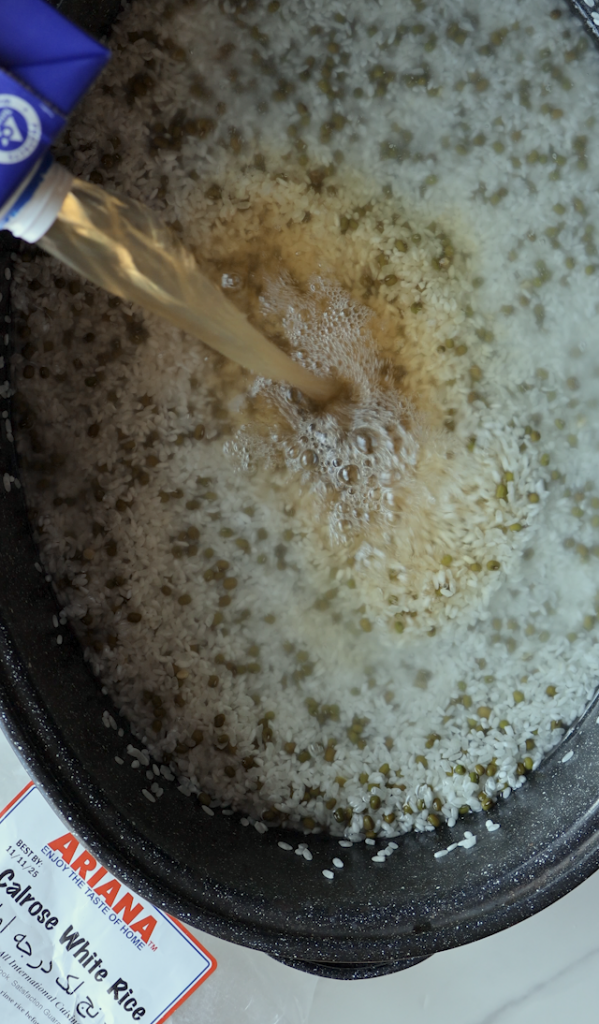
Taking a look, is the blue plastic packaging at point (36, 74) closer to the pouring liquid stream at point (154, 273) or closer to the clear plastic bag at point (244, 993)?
the pouring liquid stream at point (154, 273)

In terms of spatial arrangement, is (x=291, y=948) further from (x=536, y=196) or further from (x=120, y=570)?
(x=536, y=196)

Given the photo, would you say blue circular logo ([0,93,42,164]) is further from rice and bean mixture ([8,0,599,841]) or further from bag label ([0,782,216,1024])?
bag label ([0,782,216,1024])

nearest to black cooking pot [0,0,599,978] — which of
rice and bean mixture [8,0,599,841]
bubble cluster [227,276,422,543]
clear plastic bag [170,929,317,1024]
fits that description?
rice and bean mixture [8,0,599,841]

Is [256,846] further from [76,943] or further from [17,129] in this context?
[17,129]

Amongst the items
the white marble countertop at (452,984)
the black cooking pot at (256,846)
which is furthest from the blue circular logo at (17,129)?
the white marble countertop at (452,984)

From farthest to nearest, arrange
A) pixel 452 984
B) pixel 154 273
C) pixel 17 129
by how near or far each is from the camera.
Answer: pixel 452 984, pixel 154 273, pixel 17 129

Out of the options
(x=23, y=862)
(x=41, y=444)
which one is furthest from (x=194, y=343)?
(x=23, y=862)

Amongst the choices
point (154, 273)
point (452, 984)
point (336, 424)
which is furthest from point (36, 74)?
point (452, 984)
